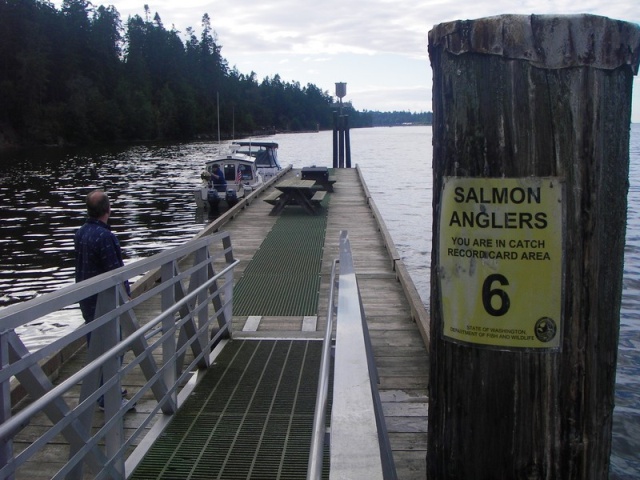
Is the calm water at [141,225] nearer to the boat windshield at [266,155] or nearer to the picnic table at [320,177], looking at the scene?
the picnic table at [320,177]

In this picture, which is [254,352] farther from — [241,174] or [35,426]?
[241,174]

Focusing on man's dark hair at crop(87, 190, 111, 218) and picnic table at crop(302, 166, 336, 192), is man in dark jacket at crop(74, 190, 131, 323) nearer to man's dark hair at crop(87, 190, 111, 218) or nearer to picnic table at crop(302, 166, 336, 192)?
man's dark hair at crop(87, 190, 111, 218)

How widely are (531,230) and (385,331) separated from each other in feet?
19.8

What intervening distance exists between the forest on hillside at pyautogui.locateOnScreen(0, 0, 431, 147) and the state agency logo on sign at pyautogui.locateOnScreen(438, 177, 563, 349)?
47.2m

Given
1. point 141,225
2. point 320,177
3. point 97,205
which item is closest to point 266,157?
point 141,225

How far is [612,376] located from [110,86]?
387 feet

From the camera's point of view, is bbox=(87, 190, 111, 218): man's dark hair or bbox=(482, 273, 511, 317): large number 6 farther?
bbox=(87, 190, 111, 218): man's dark hair

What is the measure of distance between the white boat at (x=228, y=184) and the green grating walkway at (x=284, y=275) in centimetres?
1013

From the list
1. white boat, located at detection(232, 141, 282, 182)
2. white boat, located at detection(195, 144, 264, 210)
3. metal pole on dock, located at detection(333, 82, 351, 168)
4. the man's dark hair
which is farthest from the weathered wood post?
metal pole on dock, located at detection(333, 82, 351, 168)

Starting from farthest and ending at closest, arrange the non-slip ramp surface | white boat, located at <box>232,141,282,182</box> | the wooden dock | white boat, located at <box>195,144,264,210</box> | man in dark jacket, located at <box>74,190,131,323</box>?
white boat, located at <box>232,141,282,182</box> → white boat, located at <box>195,144,264,210</box> → man in dark jacket, located at <box>74,190,131,323</box> → the wooden dock → the non-slip ramp surface

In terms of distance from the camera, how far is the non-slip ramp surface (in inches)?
169

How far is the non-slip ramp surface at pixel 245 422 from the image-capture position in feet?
14.1

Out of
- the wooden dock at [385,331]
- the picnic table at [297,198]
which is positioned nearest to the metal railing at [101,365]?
the wooden dock at [385,331]

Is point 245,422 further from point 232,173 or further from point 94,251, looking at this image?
point 232,173
